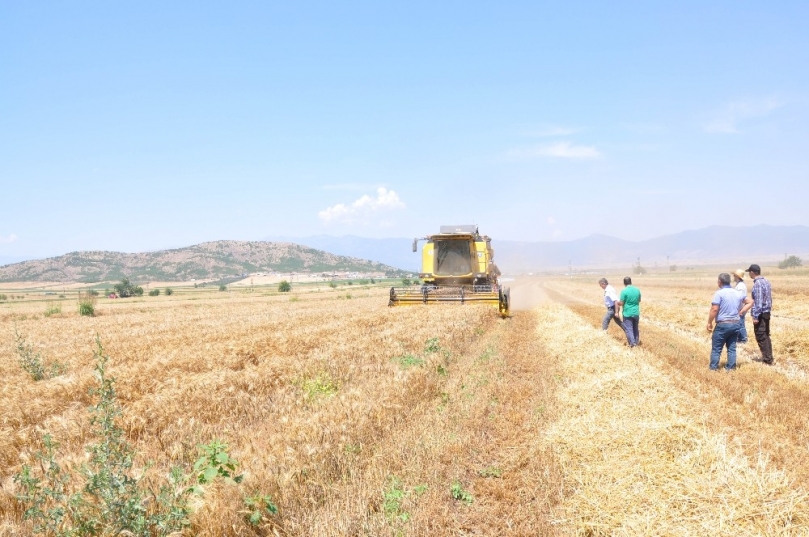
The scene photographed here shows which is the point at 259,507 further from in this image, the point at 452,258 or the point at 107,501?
the point at 452,258

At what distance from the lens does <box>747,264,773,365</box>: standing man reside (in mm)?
11273

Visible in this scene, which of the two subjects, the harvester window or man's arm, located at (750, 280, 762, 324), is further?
the harvester window

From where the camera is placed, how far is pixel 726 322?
1033 cm

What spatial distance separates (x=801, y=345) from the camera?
12953 millimetres

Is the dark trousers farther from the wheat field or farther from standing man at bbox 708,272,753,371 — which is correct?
standing man at bbox 708,272,753,371

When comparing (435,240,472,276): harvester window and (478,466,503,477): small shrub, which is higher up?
(435,240,472,276): harvester window

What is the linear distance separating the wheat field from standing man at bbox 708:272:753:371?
419 mm

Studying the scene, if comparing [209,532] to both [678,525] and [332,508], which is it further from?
[678,525]

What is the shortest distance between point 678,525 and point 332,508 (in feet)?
9.89

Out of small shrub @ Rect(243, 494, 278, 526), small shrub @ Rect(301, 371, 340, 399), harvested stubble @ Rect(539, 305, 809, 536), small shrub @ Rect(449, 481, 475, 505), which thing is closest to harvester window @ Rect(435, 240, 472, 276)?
small shrub @ Rect(301, 371, 340, 399)

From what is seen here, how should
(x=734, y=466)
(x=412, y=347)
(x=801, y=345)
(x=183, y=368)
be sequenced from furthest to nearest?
(x=801, y=345) → (x=412, y=347) → (x=183, y=368) → (x=734, y=466)

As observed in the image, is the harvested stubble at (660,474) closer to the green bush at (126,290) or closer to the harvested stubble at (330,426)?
the harvested stubble at (330,426)

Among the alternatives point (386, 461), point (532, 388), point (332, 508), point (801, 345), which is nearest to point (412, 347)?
point (532, 388)

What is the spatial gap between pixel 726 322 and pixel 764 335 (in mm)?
2082
